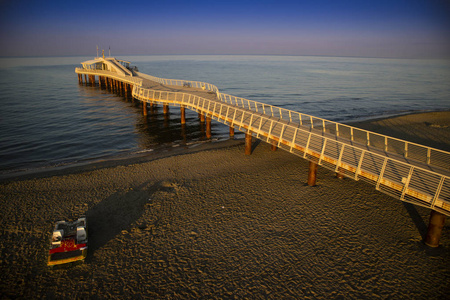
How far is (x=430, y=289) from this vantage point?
680cm

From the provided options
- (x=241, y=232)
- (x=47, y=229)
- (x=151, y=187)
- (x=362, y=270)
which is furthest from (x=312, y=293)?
(x=47, y=229)

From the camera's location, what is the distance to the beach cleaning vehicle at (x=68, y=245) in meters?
7.50

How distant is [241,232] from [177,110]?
26.7 m

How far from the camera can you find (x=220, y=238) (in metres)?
8.89

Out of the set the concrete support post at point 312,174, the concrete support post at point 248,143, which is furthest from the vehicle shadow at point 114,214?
the concrete support post at point 312,174

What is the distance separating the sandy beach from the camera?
7.04 m

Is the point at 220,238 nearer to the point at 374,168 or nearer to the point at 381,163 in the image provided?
the point at 374,168

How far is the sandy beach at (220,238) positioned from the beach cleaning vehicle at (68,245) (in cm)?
42

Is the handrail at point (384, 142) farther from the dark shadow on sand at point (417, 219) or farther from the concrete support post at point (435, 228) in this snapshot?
the concrete support post at point (435, 228)

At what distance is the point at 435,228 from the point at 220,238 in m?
7.11

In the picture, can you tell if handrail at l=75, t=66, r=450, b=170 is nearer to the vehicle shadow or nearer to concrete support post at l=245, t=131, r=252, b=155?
concrete support post at l=245, t=131, r=252, b=155

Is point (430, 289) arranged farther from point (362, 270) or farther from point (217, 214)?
point (217, 214)

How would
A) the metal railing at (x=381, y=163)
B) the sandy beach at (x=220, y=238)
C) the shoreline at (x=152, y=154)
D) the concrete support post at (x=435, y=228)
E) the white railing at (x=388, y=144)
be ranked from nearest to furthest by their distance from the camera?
the sandy beach at (x=220, y=238)
the concrete support post at (x=435, y=228)
the metal railing at (x=381, y=163)
the white railing at (x=388, y=144)
the shoreline at (x=152, y=154)

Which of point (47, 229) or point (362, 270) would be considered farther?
point (47, 229)
